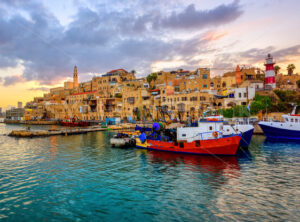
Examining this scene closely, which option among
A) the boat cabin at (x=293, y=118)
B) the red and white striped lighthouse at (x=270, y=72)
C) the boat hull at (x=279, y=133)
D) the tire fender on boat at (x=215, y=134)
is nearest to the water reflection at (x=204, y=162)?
the tire fender on boat at (x=215, y=134)

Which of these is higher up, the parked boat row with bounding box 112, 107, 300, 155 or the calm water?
the parked boat row with bounding box 112, 107, 300, 155

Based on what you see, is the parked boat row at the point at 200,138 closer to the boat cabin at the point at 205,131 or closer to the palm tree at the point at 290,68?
the boat cabin at the point at 205,131

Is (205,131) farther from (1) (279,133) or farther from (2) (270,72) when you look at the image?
(2) (270,72)

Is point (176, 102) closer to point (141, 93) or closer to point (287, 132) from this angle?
point (141, 93)

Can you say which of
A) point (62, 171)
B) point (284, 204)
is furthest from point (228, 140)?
point (62, 171)

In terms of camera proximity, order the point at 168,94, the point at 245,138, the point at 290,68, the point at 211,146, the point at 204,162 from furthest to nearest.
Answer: the point at 290,68 → the point at 168,94 → the point at 245,138 → the point at 211,146 → the point at 204,162

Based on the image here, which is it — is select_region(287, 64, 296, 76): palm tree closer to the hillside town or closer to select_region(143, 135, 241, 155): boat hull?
the hillside town

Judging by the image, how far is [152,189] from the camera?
47.7 feet

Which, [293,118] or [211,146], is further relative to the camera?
[293,118]

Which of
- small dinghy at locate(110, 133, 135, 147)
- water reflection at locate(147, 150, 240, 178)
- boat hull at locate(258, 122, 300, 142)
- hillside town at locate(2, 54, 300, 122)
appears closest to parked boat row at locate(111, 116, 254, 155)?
water reflection at locate(147, 150, 240, 178)

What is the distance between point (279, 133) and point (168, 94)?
4175cm

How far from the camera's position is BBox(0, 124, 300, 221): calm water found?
11102 mm

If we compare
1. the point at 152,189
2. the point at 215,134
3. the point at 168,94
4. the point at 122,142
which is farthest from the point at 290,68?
the point at 152,189

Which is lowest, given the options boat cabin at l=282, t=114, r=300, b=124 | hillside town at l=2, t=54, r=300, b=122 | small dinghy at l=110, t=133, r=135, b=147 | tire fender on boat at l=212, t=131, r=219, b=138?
small dinghy at l=110, t=133, r=135, b=147
